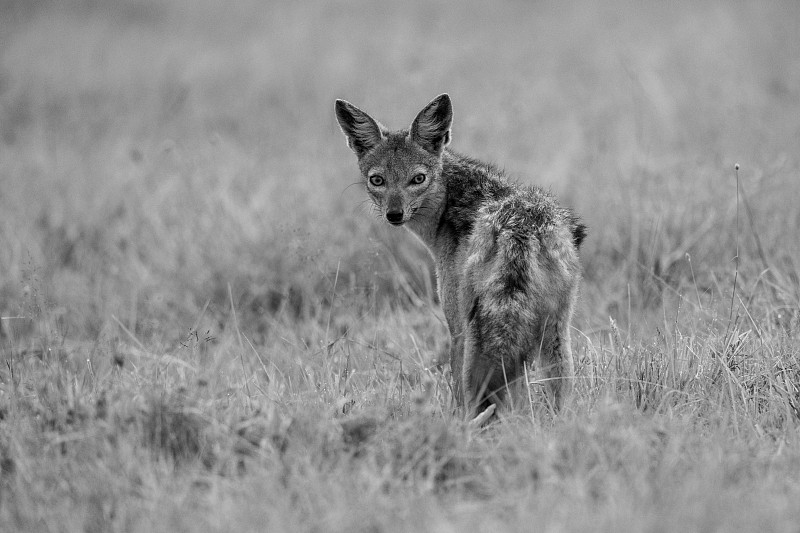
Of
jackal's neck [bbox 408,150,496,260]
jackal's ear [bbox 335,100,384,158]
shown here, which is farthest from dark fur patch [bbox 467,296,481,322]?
jackal's ear [bbox 335,100,384,158]

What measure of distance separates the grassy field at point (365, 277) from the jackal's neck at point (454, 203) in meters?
0.41

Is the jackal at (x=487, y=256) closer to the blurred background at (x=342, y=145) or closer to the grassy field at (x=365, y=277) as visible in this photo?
the grassy field at (x=365, y=277)

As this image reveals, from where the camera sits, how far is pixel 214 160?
10922 mm

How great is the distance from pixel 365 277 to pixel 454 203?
1.66 m

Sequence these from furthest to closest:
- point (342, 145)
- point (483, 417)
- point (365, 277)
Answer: point (342, 145) → point (365, 277) → point (483, 417)

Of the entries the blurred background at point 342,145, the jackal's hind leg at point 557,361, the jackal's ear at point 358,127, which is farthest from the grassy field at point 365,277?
the jackal's ear at point 358,127

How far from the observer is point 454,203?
5816 millimetres

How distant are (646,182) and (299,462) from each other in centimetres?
523

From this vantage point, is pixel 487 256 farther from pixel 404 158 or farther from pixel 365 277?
pixel 365 277

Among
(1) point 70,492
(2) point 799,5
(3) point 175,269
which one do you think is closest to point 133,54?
(3) point 175,269

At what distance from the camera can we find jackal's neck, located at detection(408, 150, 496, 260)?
5.57 meters

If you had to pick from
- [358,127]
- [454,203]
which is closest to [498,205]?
[454,203]

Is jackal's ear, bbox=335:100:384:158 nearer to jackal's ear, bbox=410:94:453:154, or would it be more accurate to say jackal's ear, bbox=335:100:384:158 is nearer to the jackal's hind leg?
jackal's ear, bbox=410:94:453:154

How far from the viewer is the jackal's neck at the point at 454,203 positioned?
18.3 ft
